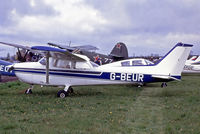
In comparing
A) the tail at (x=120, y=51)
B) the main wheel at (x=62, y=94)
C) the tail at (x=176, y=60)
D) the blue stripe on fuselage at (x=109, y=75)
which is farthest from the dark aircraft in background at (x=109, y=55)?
the main wheel at (x=62, y=94)

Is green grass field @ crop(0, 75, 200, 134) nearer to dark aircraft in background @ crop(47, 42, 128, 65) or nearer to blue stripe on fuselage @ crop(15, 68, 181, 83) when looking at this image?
blue stripe on fuselage @ crop(15, 68, 181, 83)

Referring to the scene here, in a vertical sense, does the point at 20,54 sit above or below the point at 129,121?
above

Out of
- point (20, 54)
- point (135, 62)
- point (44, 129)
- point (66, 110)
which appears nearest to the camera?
point (44, 129)

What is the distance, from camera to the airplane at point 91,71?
363 inches

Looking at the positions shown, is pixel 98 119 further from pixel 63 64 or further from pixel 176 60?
pixel 176 60

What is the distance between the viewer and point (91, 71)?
9.38 m

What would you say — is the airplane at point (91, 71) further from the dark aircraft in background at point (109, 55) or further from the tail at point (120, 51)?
the tail at point (120, 51)

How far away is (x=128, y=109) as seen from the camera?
6457 millimetres

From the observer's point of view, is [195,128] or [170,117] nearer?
[195,128]

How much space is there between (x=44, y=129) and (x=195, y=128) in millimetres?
3128

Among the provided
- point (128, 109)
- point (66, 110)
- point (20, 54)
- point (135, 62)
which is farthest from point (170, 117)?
point (20, 54)

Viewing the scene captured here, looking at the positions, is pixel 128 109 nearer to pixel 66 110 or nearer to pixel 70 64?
pixel 66 110

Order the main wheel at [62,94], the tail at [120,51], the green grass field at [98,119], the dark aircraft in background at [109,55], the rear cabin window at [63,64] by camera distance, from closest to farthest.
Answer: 1. the green grass field at [98,119]
2. the main wheel at [62,94]
3. the rear cabin window at [63,64]
4. the dark aircraft in background at [109,55]
5. the tail at [120,51]

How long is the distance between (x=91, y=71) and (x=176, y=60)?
3.75 meters
